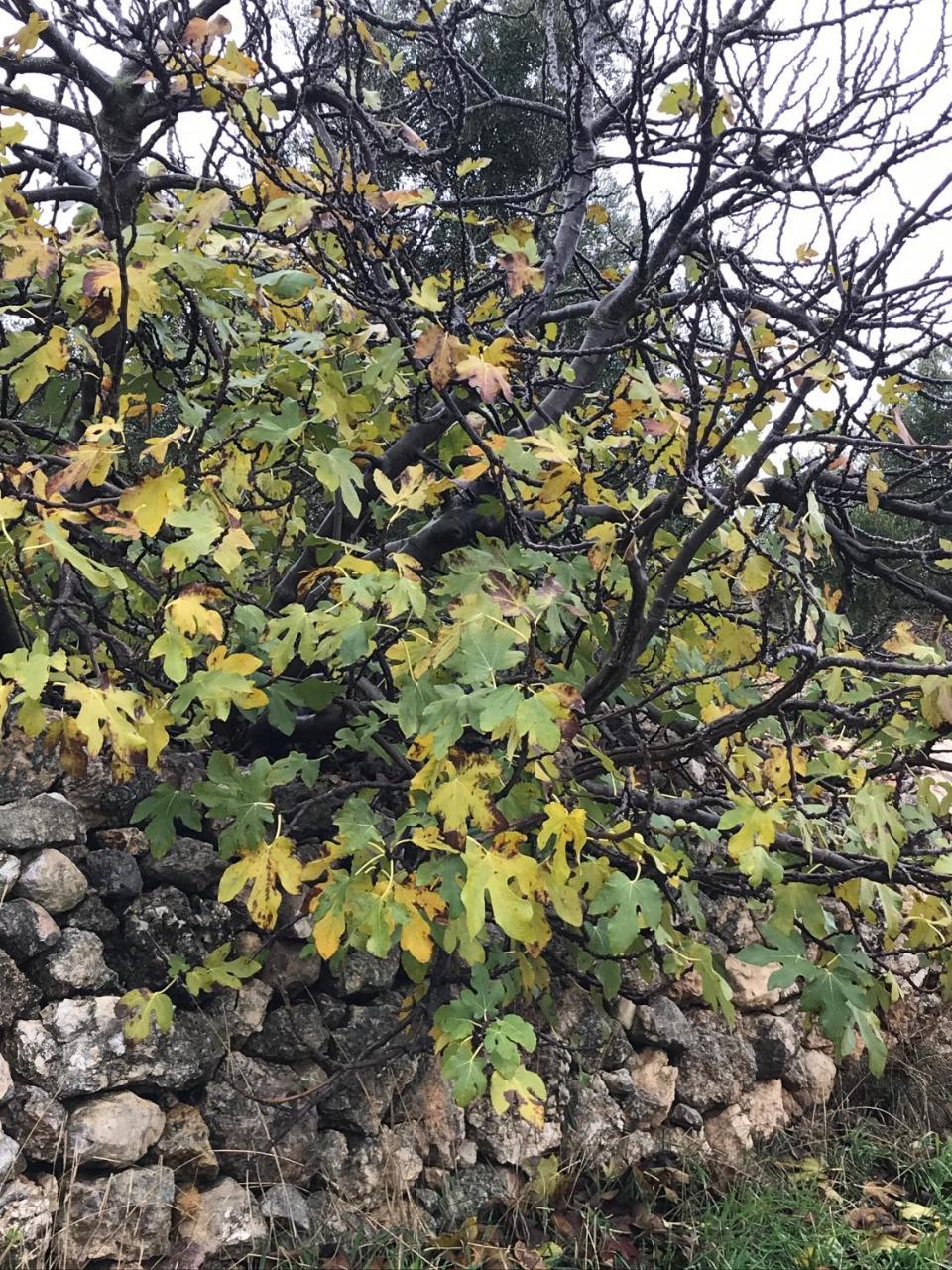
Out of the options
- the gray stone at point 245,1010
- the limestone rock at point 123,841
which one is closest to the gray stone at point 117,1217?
the gray stone at point 245,1010

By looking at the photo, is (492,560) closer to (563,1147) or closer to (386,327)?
(386,327)

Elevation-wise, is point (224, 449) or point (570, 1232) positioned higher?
point (224, 449)

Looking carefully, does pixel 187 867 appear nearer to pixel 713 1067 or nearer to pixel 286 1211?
pixel 286 1211

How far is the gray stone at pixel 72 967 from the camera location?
2170 mm

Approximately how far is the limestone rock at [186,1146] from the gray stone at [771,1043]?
71.7 inches

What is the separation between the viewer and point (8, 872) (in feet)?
7.19

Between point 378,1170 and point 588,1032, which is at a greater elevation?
point 588,1032

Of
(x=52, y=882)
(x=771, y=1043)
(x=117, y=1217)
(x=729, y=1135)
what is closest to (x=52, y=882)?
(x=52, y=882)

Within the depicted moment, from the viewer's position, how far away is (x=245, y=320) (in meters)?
3.08

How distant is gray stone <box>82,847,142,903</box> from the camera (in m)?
2.35

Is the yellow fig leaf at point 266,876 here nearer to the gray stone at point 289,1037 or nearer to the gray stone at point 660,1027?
the gray stone at point 289,1037

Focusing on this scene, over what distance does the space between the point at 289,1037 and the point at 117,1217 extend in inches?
21.4

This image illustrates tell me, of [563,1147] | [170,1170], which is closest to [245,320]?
[170,1170]

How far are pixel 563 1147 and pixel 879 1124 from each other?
126 cm
